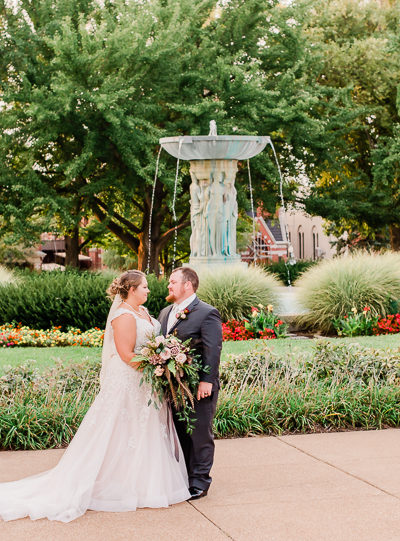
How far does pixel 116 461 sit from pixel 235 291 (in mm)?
9304

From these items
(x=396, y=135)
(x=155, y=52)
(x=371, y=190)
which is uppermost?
(x=155, y=52)

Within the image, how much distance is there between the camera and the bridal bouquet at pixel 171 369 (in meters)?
5.53

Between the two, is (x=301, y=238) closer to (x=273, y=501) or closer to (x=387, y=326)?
(x=387, y=326)

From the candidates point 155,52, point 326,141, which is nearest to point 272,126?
point 326,141

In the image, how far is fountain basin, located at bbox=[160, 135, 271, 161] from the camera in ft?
55.3

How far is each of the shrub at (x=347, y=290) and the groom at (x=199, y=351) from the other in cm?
897

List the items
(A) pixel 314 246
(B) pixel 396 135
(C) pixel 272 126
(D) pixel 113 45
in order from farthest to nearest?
(A) pixel 314 246 → (B) pixel 396 135 → (C) pixel 272 126 → (D) pixel 113 45

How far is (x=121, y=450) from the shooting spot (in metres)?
5.66

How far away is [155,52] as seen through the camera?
1040 inches

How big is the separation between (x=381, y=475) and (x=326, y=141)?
84.0 ft

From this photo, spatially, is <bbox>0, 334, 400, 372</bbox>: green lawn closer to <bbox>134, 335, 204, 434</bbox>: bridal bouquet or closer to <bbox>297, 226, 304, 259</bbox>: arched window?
<bbox>134, 335, 204, 434</bbox>: bridal bouquet

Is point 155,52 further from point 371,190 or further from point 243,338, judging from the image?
point 243,338

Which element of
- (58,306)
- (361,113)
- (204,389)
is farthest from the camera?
(361,113)

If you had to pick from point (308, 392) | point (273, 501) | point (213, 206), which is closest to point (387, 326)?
point (213, 206)
